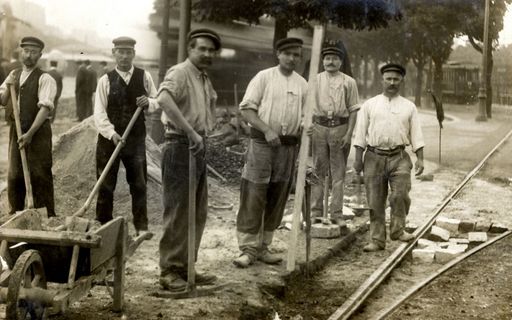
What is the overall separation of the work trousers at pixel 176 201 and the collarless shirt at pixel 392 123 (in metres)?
2.60

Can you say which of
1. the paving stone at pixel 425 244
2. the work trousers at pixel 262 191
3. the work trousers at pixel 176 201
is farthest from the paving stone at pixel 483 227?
the work trousers at pixel 176 201

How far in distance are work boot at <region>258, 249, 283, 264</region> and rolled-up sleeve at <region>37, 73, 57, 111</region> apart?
2.58 m

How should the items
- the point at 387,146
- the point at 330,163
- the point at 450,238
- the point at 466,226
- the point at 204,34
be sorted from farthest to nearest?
the point at 466,226 → the point at 450,238 → the point at 330,163 → the point at 387,146 → the point at 204,34

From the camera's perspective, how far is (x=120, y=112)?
6758mm

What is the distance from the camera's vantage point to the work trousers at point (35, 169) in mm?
6875

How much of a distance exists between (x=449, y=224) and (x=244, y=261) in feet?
12.1

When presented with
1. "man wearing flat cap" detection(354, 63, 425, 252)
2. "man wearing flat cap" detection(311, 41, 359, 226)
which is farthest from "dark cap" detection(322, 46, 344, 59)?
"man wearing flat cap" detection(354, 63, 425, 252)

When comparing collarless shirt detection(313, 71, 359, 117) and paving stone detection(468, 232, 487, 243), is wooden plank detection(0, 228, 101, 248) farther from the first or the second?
paving stone detection(468, 232, 487, 243)

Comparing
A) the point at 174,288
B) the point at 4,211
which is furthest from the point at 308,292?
the point at 4,211

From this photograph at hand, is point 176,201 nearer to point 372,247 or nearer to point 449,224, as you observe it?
point 372,247

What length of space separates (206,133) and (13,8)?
7240 mm

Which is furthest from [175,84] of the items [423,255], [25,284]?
[423,255]

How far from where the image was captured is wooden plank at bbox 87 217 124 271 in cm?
431

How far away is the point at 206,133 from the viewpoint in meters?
5.55
